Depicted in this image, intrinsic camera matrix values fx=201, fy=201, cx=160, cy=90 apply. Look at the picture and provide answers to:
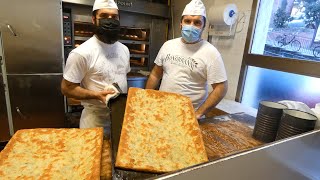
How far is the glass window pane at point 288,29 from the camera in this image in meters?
1.74

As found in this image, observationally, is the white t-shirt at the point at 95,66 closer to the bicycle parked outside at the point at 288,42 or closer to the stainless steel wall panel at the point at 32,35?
the stainless steel wall panel at the point at 32,35

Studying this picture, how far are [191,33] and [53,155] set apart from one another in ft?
4.04

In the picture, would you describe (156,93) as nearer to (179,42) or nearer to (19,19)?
(179,42)

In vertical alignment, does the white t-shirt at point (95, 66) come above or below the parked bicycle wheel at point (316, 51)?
below

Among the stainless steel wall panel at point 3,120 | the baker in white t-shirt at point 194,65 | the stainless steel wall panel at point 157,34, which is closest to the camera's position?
the baker in white t-shirt at point 194,65

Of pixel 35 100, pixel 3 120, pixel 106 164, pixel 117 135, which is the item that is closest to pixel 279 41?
pixel 117 135

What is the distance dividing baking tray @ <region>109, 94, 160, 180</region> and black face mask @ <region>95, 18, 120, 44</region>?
1.91ft

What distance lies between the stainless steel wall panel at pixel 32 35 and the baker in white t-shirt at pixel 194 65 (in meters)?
1.63

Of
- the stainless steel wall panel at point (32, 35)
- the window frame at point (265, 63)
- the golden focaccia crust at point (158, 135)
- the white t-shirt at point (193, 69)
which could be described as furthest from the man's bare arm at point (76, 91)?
the window frame at point (265, 63)

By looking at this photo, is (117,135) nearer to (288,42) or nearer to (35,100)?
(288,42)

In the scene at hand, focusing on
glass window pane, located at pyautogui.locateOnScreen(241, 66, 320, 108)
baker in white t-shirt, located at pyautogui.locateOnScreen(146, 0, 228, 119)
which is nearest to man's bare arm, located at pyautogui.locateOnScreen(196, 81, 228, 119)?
baker in white t-shirt, located at pyautogui.locateOnScreen(146, 0, 228, 119)

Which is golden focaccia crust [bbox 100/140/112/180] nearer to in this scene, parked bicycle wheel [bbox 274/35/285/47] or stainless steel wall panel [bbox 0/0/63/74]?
parked bicycle wheel [bbox 274/35/285/47]

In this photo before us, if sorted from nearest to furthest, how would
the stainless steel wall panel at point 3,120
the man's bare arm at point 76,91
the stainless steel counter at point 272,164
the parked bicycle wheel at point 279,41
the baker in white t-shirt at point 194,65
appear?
the stainless steel counter at point 272,164
the man's bare arm at point 76,91
the baker in white t-shirt at point 194,65
the parked bicycle wheel at point 279,41
the stainless steel wall panel at point 3,120

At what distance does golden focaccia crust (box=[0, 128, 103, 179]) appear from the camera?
64cm
